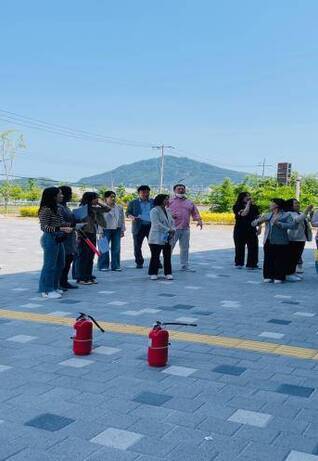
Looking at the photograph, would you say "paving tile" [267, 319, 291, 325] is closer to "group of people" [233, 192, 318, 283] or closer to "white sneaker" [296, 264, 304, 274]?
"group of people" [233, 192, 318, 283]

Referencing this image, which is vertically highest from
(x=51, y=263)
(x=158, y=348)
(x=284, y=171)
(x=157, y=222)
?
(x=284, y=171)

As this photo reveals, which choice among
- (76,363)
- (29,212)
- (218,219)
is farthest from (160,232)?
(29,212)

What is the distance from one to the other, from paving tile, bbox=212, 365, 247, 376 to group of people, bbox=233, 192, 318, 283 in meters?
4.54

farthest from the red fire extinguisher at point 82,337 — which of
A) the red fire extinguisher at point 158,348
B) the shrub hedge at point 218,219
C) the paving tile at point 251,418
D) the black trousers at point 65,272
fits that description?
the shrub hedge at point 218,219

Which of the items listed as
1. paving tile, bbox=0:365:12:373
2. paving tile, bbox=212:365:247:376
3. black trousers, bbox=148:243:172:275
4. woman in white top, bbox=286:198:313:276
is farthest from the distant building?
paving tile, bbox=0:365:12:373

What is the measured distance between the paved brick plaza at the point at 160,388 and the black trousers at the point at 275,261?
2.01 metres

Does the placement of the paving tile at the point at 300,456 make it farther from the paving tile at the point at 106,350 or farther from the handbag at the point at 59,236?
the handbag at the point at 59,236

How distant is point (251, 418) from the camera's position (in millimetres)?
3529

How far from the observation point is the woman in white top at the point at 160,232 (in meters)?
9.46

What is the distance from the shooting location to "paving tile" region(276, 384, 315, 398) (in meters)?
4.01

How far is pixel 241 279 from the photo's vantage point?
991 centimetres

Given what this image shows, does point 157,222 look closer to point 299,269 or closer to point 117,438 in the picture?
point 299,269

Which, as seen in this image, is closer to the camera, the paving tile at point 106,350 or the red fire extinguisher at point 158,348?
the red fire extinguisher at point 158,348

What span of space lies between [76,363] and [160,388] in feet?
2.96
